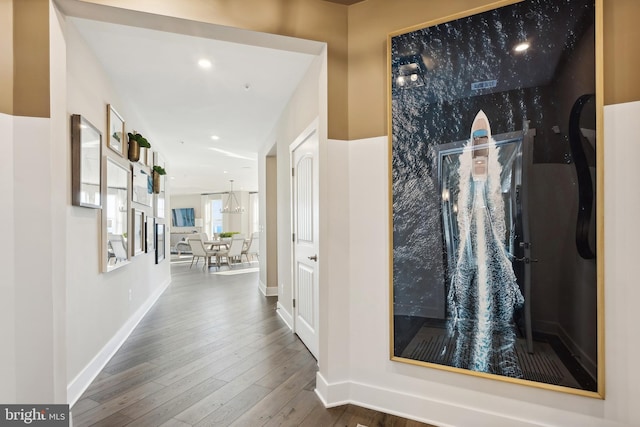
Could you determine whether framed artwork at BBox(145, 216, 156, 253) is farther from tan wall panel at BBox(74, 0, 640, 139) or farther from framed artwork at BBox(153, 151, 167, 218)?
tan wall panel at BBox(74, 0, 640, 139)

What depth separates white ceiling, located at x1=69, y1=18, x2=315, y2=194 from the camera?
8.02 feet

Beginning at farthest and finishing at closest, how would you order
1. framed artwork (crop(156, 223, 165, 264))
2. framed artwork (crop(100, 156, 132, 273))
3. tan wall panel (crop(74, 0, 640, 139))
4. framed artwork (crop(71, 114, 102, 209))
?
framed artwork (crop(156, 223, 165, 264))
framed artwork (crop(100, 156, 132, 273))
framed artwork (crop(71, 114, 102, 209))
tan wall panel (crop(74, 0, 640, 139))

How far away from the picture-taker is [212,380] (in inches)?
92.8

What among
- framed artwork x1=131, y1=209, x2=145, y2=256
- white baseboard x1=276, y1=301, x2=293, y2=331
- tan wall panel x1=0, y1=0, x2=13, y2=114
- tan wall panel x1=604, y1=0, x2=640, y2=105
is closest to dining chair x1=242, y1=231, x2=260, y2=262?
white baseboard x1=276, y1=301, x2=293, y2=331

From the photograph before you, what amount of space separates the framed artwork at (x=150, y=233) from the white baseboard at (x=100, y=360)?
30.2 inches

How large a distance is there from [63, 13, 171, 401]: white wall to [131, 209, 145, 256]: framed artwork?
10.2 inches

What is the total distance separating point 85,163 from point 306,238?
1.82m

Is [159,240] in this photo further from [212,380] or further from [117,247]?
[212,380]

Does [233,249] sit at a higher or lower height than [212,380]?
higher

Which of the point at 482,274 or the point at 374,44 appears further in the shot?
the point at 374,44

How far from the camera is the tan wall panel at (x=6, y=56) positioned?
4.99 feet

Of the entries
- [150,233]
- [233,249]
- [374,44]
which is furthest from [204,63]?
[233,249]

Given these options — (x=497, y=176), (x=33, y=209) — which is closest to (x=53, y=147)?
(x=33, y=209)

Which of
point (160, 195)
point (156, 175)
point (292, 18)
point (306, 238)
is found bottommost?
point (306, 238)
